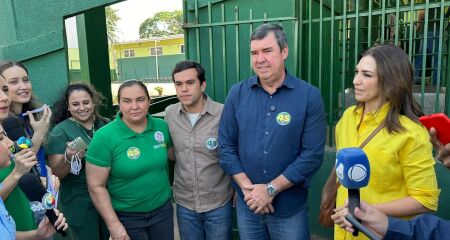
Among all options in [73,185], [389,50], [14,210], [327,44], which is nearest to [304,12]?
[327,44]

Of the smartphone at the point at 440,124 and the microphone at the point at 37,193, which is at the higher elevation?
the smartphone at the point at 440,124

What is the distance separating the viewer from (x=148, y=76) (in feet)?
141

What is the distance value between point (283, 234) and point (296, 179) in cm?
45

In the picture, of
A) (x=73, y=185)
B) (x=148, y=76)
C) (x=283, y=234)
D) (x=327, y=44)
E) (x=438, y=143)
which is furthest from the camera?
(x=148, y=76)

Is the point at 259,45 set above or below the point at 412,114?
above

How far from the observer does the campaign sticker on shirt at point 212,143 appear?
9.15ft

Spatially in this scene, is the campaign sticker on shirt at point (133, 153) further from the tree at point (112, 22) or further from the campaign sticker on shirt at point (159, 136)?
the tree at point (112, 22)

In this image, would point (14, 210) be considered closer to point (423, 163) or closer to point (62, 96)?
point (62, 96)

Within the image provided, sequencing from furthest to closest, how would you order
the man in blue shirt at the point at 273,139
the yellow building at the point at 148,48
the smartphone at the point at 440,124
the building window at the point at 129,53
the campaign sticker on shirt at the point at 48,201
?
the building window at the point at 129,53 < the yellow building at the point at 148,48 < the man in blue shirt at the point at 273,139 < the campaign sticker on shirt at the point at 48,201 < the smartphone at the point at 440,124

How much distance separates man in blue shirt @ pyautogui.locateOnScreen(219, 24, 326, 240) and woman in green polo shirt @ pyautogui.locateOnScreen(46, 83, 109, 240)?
3.78 ft

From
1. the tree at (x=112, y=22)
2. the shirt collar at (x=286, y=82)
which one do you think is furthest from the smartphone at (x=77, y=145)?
the tree at (x=112, y=22)

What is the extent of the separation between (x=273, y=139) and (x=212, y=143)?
50cm

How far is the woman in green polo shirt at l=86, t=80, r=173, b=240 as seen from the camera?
2.61m

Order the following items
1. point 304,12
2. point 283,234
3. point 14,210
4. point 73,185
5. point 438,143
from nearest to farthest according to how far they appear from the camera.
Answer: point 438,143, point 14,210, point 283,234, point 73,185, point 304,12
